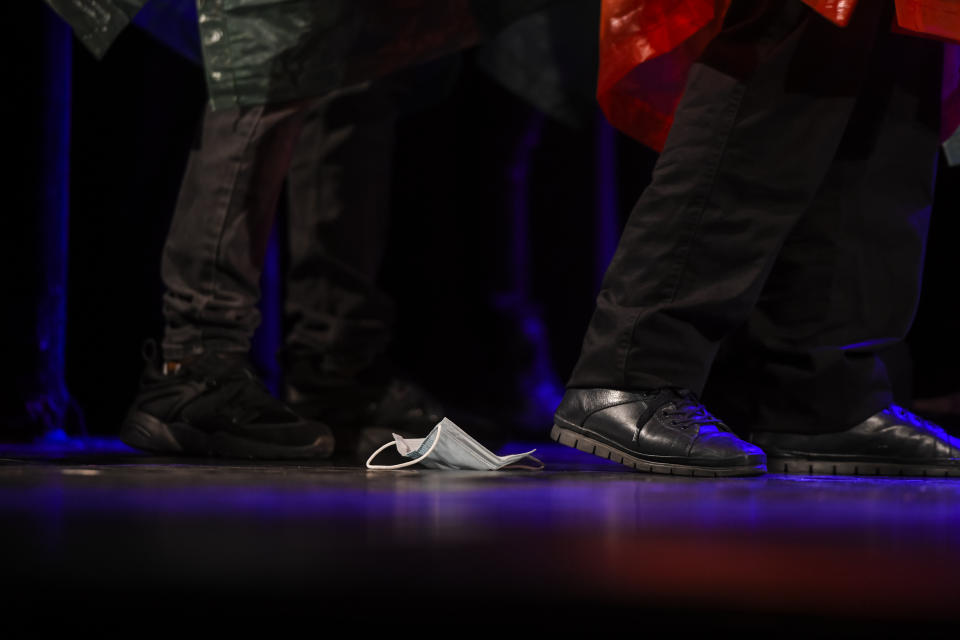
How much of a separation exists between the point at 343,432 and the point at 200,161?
1.44ft

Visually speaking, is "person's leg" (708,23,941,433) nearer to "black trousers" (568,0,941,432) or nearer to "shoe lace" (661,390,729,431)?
"black trousers" (568,0,941,432)

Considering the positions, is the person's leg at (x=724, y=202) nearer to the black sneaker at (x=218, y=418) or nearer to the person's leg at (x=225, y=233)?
the black sneaker at (x=218, y=418)

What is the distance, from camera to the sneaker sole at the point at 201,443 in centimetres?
127

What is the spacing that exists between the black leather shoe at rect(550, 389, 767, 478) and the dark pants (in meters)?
0.48

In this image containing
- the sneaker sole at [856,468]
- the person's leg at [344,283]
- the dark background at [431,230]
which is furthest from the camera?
the dark background at [431,230]

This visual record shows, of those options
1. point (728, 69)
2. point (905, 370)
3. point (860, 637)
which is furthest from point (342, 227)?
point (860, 637)

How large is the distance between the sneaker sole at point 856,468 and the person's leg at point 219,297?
580 millimetres

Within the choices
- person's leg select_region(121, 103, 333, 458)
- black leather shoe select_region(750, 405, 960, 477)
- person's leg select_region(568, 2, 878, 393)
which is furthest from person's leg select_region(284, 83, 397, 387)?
black leather shoe select_region(750, 405, 960, 477)

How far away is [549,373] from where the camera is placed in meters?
2.18

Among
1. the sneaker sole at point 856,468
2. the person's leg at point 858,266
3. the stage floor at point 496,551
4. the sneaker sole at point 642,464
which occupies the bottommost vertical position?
the sneaker sole at point 856,468

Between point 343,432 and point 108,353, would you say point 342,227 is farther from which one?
point 108,353

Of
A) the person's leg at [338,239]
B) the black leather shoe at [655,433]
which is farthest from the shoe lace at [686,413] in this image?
the person's leg at [338,239]

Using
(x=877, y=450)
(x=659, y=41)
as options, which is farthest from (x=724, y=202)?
(x=877, y=450)

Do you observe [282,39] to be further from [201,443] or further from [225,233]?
[201,443]
